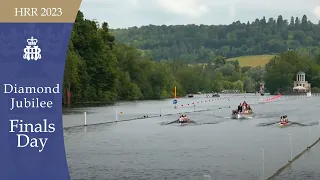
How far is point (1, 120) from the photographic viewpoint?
11219 mm

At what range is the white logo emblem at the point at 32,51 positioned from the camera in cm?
1076

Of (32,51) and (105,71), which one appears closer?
(32,51)

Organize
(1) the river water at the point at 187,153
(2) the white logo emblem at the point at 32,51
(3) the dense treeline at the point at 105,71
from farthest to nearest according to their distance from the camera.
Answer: (3) the dense treeline at the point at 105,71 < (1) the river water at the point at 187,153 < (2) the white logo emblem at the point at 32,51

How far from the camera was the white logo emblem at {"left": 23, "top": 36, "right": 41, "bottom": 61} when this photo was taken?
10.8 metres

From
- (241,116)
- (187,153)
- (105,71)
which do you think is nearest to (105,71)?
(105,71)

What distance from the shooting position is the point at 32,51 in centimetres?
1079

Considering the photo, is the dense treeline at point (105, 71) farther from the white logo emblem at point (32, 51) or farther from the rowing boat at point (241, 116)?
the white logo emblem at point (32, 51)

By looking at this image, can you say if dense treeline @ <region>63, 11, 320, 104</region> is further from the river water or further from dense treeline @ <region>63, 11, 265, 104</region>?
the river water

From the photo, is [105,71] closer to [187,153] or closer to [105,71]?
[105,71]

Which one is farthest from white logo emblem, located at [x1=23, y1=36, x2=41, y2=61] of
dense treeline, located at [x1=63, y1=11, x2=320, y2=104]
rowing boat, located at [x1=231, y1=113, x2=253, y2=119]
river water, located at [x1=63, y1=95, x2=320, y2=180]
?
dense treeline, located at [x1=63, y1=11, x2=320, y2=104]

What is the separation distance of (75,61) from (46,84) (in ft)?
255

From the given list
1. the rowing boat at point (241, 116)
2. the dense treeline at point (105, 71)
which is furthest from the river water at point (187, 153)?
the dense treeline at point (105, 71)

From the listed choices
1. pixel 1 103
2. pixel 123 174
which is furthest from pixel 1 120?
pixel 123 174

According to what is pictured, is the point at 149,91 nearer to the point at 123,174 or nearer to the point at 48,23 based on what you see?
the point at 123,174
